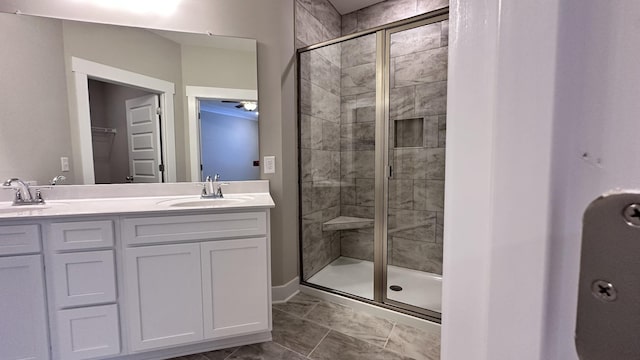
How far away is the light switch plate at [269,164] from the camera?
2.05m

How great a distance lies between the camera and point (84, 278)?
1.32 metres

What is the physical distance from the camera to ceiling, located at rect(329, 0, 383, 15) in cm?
258

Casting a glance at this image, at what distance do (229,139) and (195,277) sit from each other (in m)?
0.97

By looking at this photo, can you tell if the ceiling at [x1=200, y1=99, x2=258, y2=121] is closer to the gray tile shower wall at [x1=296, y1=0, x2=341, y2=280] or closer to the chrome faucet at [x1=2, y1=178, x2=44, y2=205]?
the gray tile shower wall at [x1=296, y1=0, x2=341, y2=280]

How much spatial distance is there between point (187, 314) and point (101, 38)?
1714 millimetres

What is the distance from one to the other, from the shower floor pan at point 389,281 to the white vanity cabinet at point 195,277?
879 millimetres

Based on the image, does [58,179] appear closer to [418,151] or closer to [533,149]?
[533,149]

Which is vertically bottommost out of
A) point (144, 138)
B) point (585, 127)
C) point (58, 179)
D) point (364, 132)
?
point (58, 179)

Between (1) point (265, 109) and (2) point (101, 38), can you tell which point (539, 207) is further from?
(2) point (101, 38)

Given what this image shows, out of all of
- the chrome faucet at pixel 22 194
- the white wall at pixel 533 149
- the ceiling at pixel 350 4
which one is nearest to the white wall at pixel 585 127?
the white wall at pixel 533 149

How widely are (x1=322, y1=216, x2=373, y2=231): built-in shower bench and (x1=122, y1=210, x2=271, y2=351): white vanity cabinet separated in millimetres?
1159

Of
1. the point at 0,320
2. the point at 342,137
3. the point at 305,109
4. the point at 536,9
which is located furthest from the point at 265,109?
the point at 536,9

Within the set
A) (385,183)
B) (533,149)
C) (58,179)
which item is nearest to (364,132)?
(385,183)

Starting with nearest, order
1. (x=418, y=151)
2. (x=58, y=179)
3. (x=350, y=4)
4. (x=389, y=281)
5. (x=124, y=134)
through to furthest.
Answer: (x=58, y=179)
(x=124, y=134)
(x=389, y=281)
(x=418, y=151)
(x=350, y=4)
